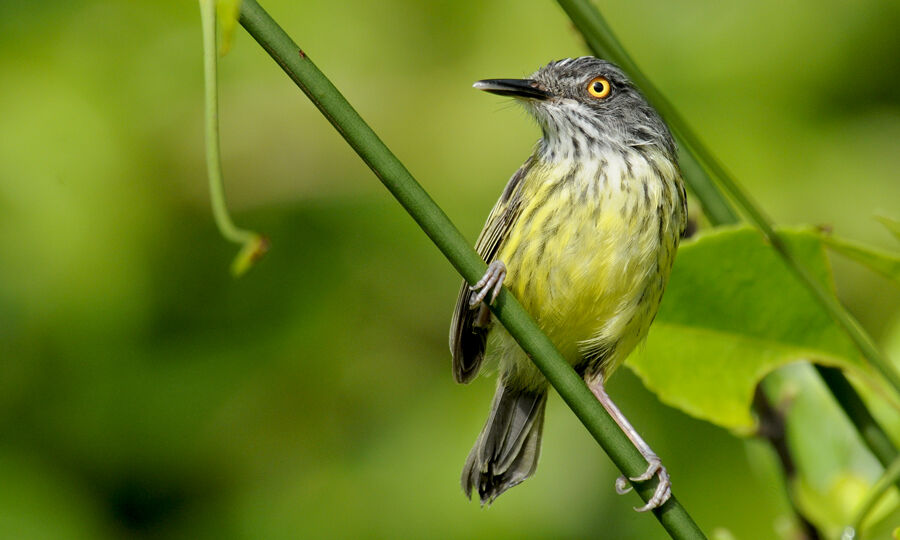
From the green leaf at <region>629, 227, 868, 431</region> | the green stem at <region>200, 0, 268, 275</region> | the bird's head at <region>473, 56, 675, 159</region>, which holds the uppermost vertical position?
the green stem at <region>200, 0, 268, 275</region>

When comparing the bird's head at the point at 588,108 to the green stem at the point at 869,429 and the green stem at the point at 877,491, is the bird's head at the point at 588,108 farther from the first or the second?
the green stem at the point at 877,491

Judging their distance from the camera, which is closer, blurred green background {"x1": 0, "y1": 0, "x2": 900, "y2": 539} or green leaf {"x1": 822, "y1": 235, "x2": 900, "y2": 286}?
green leaf {"x1": 822, "y1": 235, "x2": 900, "y2": 286}

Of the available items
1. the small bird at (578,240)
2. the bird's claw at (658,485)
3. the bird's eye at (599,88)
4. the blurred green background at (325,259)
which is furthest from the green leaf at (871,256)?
the blurred green background at (325,259)

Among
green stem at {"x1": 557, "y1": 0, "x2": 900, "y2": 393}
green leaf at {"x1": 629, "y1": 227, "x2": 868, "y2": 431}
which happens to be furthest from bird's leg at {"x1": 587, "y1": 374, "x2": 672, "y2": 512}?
green stem at {"x1": 557, "y1": 0, "x2": 900, "y2": 393}

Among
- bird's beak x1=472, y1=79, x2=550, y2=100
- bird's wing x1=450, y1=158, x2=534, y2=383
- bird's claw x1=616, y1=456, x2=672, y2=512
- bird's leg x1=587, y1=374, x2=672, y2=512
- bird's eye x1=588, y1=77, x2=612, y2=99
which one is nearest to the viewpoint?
bird's claw x1=616, y1=456, x2=672, y2=512

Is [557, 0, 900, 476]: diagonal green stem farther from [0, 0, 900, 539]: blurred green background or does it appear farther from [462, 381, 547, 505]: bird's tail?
[0, 0, 900, 539]: blurred green background

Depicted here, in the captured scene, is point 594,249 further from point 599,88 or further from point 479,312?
point 599,88

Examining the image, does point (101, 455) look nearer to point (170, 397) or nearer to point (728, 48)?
point (170, 397)

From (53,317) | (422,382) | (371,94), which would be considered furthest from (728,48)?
(53,317)
